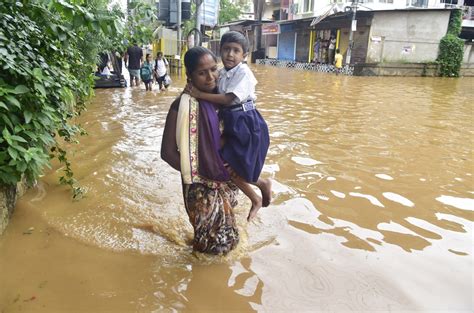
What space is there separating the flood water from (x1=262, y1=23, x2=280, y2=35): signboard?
27407 mm

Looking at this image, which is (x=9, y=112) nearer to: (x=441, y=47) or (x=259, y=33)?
(x=441, y=47)

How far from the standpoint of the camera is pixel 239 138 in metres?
2.70

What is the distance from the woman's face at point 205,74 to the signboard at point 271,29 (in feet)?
102

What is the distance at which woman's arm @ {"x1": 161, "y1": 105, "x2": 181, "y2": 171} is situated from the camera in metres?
2.76

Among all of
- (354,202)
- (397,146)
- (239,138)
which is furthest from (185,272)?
(397,146)

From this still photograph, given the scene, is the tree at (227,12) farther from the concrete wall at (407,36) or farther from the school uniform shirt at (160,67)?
the school uniform shirt at (160,67)

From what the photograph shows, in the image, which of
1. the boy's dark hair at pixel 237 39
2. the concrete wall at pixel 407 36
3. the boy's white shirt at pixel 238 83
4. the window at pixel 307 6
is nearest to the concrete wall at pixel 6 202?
the boy's white shirt at pixel 238 83

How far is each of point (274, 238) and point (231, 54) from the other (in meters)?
1.69

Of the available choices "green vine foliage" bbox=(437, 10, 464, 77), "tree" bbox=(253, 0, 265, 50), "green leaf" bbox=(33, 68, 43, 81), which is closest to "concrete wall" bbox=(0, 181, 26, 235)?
"green leaf" bbox=(33, 68, 43, 81)

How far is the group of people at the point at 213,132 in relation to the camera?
269 cm

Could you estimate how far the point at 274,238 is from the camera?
3.57m

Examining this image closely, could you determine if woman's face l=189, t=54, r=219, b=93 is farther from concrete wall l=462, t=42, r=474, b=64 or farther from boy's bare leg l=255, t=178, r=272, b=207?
concrete wall l=462, t=42, r=474, b=64

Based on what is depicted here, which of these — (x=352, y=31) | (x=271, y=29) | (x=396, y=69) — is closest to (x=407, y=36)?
(x=396, y=69)

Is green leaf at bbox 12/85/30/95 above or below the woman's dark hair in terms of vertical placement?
below
